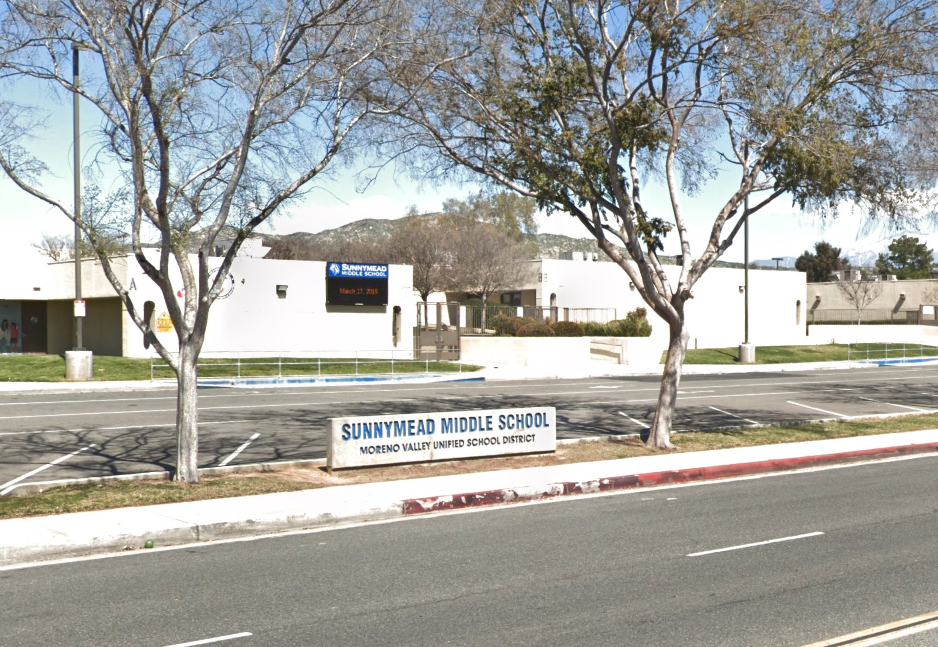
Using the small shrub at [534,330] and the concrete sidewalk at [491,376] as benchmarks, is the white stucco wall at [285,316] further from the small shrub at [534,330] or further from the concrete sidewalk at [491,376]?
the small shrub at [534,330]

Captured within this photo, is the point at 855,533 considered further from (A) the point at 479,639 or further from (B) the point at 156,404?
(B) the point at 156,404

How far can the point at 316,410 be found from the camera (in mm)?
22578

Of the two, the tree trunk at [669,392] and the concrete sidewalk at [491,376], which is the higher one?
the tree trunk at [669,392]

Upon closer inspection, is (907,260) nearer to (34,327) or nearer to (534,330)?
(534,330)

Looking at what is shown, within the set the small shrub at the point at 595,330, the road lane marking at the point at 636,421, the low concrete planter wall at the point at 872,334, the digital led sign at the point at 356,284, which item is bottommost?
the road lane marking at the point at 636,421

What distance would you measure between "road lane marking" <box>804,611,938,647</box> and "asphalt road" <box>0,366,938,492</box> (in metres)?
10.5

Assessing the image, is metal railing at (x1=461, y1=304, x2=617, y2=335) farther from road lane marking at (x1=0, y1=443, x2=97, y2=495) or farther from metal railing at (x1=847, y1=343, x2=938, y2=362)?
road lane marking at (x1=0, y1=443, x2=97, y2=495)

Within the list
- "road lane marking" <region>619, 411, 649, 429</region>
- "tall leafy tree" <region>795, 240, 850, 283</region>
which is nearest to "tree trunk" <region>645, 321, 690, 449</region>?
"road lane marking" <region>619, 411, 649, 429</region>

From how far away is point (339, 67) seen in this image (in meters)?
14.1

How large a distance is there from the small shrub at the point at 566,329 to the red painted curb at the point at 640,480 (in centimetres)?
2596

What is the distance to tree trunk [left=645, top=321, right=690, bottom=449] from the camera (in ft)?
55.8

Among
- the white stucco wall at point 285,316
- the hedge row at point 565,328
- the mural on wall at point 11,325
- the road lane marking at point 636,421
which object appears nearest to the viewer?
the road lane marking at point 636,421

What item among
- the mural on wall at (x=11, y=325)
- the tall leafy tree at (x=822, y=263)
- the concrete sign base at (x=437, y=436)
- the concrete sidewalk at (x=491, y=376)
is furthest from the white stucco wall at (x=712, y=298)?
the tall leafy tree at (x=822, y=263)

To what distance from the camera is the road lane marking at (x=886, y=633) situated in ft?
21.2
